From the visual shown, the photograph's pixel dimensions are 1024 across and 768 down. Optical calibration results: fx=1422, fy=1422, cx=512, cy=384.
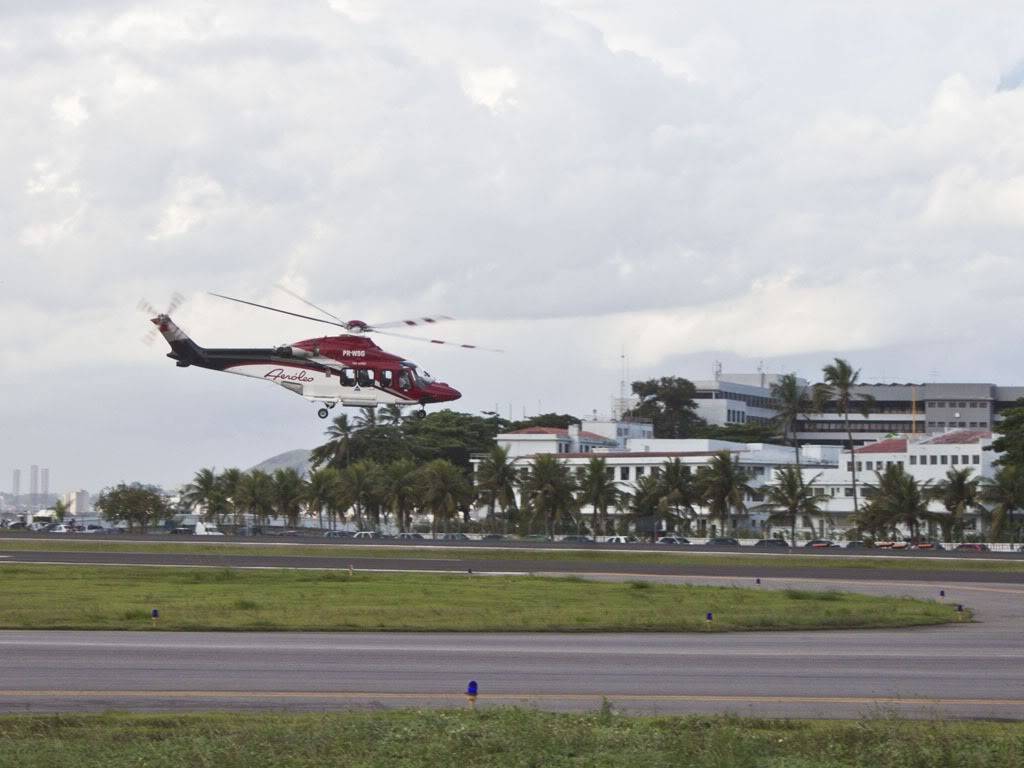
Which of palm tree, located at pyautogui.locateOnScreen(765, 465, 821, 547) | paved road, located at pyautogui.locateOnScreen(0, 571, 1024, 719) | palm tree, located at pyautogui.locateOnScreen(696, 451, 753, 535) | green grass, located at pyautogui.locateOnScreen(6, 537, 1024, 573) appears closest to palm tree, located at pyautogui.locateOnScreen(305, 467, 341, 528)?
palm tree, located at pyautogui.locateOnScreen(696, 451, 753, 535)

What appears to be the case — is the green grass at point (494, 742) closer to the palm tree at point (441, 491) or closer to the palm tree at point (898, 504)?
the palm tree at point (898, 504)

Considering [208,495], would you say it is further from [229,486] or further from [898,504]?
[898,504]

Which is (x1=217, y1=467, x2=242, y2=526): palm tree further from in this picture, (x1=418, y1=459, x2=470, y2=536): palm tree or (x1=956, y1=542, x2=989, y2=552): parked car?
(x1=956, y1=542, x2=989, y2=552): parked car

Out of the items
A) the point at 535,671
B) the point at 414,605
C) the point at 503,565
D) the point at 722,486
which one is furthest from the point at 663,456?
the point at 535,671

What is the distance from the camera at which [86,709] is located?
2239 centimetres

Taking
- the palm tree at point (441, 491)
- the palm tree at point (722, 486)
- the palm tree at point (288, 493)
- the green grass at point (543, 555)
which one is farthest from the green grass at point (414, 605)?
the palm tree at point (288, 493)

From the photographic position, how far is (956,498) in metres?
110

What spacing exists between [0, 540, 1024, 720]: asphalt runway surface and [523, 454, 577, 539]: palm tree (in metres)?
86.8

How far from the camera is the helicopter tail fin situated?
57625 mm

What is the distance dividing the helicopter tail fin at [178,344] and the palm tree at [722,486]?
69.0 meters

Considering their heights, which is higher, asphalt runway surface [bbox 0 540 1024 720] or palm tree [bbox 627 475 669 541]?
palm tree [bbox 627 475 669 541]

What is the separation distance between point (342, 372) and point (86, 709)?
33021 mm

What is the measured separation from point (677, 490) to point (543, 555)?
4212 centimetres

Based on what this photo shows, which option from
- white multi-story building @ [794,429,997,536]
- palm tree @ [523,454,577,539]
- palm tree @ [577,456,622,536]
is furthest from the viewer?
white multi-story building @ [794,429,997,536]
